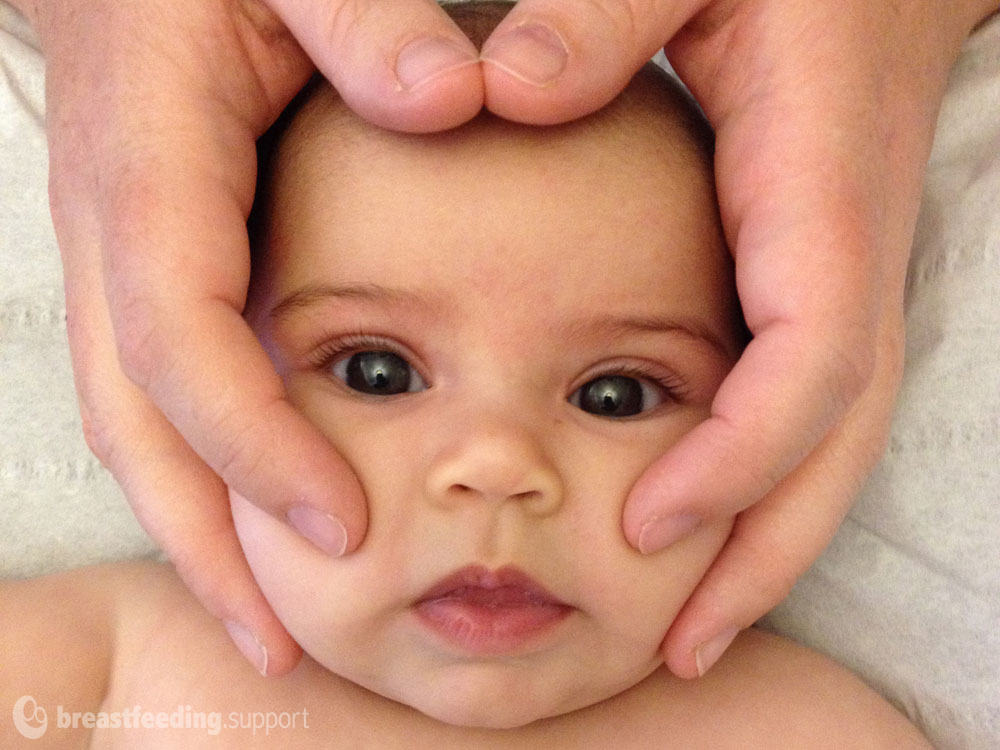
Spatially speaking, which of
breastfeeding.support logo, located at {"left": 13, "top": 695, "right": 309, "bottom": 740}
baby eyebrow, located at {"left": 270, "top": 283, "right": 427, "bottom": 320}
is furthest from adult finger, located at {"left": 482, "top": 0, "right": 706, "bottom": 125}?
breastfeeding.support logo, located at {"left": 13, "top": 695, "right": 309, "bottom": 740}

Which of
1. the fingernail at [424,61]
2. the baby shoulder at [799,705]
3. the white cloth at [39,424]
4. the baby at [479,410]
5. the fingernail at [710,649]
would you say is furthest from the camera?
the white cloth at [39,424]

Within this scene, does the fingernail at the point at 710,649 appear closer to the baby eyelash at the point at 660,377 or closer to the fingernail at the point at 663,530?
the fingernail at the point at 663,530

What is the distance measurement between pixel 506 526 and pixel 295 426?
22 cm

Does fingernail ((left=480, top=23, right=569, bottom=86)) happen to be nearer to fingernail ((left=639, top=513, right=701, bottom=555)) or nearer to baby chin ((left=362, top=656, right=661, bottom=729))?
fingernail ((left=639, top=513, right=701, bottom=555))

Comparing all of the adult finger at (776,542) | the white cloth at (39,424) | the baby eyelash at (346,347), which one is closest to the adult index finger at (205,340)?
the baby eyelash at (346,347)

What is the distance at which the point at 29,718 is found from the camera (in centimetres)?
111

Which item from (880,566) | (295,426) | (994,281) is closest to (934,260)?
(994,281)

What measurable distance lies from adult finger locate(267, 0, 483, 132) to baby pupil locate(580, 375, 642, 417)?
0.33 meters

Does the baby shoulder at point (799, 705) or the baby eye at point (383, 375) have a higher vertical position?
the baby eye at point (383, 375)

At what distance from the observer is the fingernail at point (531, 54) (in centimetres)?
83

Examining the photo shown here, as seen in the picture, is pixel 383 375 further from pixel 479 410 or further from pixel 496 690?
pixel 496 690

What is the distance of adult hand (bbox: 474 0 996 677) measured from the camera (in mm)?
880

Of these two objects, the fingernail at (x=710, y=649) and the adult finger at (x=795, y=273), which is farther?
the fingernail at (x=710, y=649)

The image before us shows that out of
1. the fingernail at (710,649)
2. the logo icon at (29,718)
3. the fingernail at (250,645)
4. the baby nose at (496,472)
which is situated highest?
the baby nose at (496,472)
